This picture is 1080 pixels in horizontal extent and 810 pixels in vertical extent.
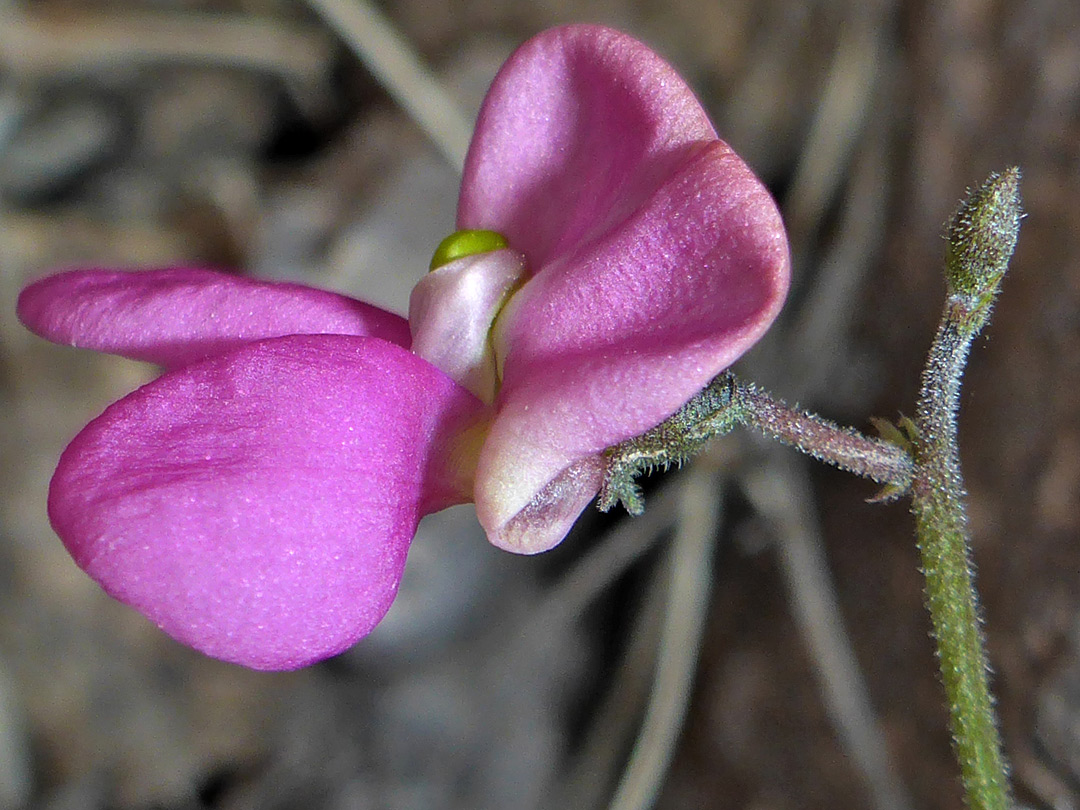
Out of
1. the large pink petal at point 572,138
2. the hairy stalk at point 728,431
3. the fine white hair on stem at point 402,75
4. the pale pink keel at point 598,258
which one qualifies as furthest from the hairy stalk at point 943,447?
the fine white hair on stem at point 402,75

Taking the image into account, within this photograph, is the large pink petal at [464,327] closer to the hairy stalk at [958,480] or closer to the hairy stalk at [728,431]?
the hairy stalk at [728,431]

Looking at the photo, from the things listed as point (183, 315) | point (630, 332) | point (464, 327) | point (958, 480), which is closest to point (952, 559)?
point (958, 480)

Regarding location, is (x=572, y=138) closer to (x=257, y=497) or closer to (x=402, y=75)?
(x=257, y=497)

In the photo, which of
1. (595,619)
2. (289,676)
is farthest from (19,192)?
(595,619)

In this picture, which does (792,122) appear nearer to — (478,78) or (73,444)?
(478,78)

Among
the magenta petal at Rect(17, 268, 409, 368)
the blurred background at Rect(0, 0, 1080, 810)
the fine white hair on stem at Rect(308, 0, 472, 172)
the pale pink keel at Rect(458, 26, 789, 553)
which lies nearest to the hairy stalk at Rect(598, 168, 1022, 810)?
the pale pink keel at Rect(458, 26, 789, 553)
